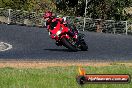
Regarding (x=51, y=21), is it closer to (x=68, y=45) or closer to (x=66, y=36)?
(x=66, y=36)

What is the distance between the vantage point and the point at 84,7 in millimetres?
47250

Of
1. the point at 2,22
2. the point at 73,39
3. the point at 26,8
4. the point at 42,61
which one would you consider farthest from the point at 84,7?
the point at 42,61

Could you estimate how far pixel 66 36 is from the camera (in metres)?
20.3

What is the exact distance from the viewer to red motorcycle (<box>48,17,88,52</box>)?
19938 millimetres

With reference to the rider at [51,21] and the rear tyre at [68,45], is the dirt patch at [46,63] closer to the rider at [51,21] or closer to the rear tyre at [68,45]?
the rider at [51,21]

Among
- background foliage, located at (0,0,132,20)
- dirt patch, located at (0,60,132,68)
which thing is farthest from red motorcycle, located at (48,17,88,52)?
background foliage, located at (0,0,132,20)

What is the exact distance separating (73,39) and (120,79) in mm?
14982

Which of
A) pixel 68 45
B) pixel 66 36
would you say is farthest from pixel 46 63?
pixel 66 36

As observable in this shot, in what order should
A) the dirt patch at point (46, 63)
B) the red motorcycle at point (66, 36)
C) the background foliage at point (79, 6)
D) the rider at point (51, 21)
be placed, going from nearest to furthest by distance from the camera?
the dirt patch at point (46, 63)
the rider at point (51, 21)
the red motorcycle at point (66, 36)
the background foliage at point (79, 6)

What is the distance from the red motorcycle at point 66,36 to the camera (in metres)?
19.9

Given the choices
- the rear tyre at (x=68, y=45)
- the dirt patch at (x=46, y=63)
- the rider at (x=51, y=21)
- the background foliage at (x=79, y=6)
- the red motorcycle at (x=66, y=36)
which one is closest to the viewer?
the dirt patch at (x=46, y=63)

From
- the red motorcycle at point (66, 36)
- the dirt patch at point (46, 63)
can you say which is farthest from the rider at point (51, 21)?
the dirt patch at point (46, 63)

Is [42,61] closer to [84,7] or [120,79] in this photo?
[120,79]

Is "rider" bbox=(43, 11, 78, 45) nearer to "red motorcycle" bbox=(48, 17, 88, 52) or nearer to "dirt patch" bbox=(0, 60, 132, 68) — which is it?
"red motorcycle" bbox=(48, 17, 88, 52)
